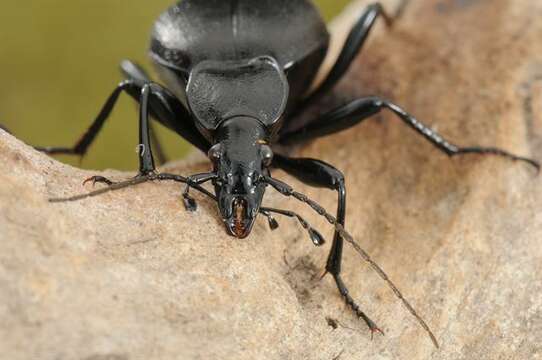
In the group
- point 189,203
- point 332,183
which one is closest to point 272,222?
point 189,203

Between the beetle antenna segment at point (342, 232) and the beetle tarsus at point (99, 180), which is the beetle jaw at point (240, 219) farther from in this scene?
the beetle tarsus at point (99, 180)

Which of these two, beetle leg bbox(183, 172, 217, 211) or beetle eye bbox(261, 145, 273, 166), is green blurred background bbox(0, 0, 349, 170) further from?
beetle leg bbox(183, 172, 217, 211)

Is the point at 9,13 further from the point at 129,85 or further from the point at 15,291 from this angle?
the point at 15,291

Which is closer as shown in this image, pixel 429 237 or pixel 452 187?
pixel 429 237

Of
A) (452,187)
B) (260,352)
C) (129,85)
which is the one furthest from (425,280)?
(129,85)

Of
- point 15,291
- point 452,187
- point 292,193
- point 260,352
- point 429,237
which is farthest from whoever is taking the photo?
point 452,187

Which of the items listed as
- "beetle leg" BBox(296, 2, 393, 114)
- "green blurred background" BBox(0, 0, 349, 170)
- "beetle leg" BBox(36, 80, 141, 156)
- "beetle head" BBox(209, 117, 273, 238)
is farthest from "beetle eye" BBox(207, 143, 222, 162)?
"green blurred background" BBox(0, 0, 349, 170)
